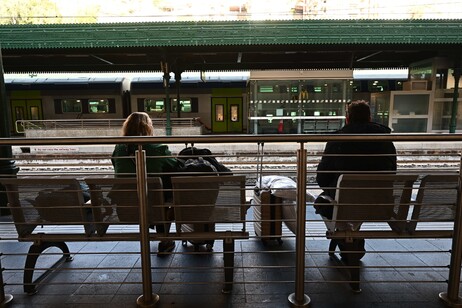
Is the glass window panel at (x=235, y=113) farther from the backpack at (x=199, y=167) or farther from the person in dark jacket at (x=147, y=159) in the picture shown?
the backpack at (x=199, y=167)

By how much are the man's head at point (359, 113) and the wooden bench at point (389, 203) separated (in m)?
0.64

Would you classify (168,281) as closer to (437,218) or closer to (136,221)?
(136,221)

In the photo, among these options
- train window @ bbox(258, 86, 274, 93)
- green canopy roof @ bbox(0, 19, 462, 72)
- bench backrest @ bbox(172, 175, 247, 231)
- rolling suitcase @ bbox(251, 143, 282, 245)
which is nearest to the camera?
bench backrest @ bbox(172, 175, 247, 231)

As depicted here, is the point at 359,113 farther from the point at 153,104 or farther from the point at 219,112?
the point at 153,104

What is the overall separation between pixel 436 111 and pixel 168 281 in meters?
13.0

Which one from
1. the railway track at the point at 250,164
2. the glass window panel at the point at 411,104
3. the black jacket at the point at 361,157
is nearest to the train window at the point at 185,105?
the railway track at the point at 250,164

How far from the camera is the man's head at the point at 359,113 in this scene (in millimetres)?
2652

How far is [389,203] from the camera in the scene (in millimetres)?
2254

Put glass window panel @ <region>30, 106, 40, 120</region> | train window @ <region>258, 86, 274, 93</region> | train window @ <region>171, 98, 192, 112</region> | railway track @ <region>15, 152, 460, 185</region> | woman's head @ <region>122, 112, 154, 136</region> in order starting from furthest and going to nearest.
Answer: glass window panel @ <region>30, 106, 40, 120</region> → train window @ <region>171, 98, 192, 112</region> → train window @ <region>258, 86, 274, 93</region> → woman's head @ <region>122, 112, 154, 136</region> → railway track @ <region>15, 152, 460, 185</region>

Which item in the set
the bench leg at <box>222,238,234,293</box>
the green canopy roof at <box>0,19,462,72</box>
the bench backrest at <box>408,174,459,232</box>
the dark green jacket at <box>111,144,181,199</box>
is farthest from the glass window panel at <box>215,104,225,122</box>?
the bench backrest at <box>408,174,459,232</box>

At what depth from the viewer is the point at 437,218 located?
231cm

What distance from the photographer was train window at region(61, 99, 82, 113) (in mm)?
19125

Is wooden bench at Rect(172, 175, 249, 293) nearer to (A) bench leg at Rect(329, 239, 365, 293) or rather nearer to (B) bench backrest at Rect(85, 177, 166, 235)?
(B) bench backrest at Rect(85, 177, 166, 235)

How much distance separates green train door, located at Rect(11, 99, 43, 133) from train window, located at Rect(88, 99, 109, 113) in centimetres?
288
